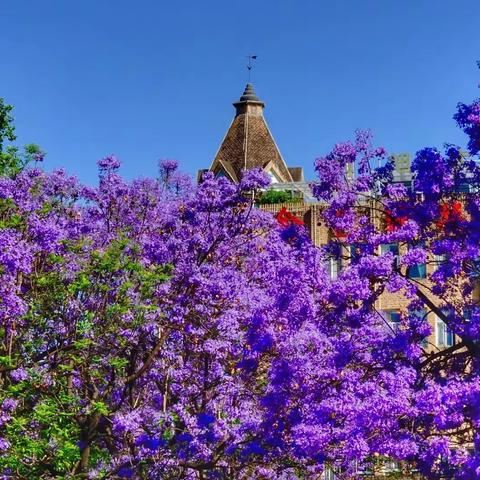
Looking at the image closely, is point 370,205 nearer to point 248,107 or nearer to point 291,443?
point 291,443

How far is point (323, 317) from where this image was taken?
12.8 metres

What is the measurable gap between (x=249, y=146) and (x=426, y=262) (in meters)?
42.9

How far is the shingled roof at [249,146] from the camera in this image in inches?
2109

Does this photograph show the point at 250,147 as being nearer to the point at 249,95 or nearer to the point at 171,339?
the point at 249,95

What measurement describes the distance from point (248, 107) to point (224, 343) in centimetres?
4410

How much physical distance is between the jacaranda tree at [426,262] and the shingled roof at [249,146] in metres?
39.0

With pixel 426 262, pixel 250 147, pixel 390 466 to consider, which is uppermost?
pixel 250 147

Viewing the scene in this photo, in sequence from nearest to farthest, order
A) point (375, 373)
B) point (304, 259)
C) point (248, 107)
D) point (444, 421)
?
point (444, 421)
point (375, 373)
point (304, 259)
point (248, 107)

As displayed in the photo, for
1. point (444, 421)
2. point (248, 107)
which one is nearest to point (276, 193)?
point (248, 107)

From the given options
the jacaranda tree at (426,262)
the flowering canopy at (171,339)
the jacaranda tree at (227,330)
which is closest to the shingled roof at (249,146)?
the jacaranda tree at (227,330)

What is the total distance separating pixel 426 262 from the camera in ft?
40.5

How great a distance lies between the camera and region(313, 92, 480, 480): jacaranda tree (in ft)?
36.5

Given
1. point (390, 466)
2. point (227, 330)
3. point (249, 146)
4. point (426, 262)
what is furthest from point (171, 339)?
point (249, 146)

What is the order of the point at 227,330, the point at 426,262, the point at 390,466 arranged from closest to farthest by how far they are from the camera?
the point at 426,262
the point at 227,330
the point at 390,466
